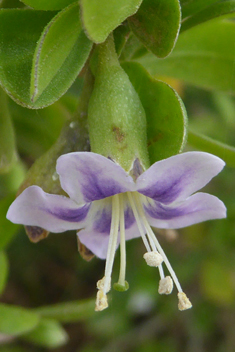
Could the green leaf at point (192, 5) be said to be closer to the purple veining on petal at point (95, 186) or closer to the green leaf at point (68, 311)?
the purple veining on petal at point (95, 186)

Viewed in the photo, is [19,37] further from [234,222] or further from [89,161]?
[234,222]

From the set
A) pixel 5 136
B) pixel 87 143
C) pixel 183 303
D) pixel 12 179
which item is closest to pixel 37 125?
pixel 12 179

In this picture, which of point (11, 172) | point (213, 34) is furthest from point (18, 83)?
point (213, 34)

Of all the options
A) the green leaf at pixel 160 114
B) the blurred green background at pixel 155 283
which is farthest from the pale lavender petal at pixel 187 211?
the blurred green background at pixel 155 283

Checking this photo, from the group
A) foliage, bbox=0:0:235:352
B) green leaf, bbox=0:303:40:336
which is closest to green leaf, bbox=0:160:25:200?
foliage, bbox=0:0:235:352

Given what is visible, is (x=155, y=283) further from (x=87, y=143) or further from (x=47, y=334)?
(x=87, y=143)

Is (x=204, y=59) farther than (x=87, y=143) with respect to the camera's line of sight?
Yes
